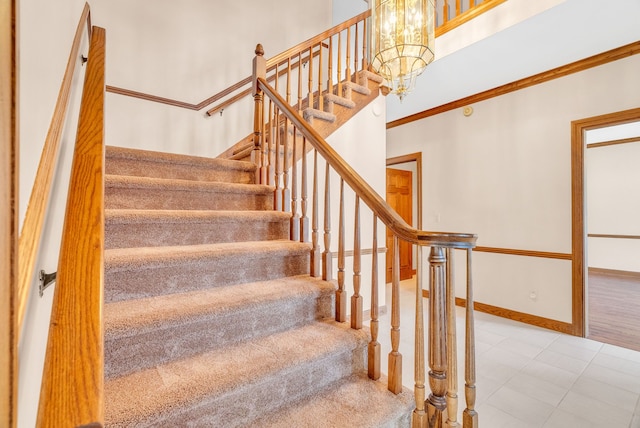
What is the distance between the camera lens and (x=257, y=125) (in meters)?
2.51

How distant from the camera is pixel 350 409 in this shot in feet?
3.88

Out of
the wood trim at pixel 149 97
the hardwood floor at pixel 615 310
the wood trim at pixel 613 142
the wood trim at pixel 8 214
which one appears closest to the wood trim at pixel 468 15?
the wood trim at pixel 149 97

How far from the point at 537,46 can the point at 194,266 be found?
337 cm

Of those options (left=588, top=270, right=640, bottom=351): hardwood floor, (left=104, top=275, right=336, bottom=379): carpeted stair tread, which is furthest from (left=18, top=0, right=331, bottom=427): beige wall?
(left=588, top=270, right=640, bottom=351): hardwood floor

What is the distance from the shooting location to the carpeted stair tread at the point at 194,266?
1.29 meters

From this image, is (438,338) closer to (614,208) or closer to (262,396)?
(262,396)

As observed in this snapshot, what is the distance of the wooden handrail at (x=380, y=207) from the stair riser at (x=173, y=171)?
65 cm

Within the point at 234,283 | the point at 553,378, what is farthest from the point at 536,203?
the point at 234,283

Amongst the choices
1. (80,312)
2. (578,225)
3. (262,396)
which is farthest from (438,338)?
(578,225)

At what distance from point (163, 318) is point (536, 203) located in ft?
11.9

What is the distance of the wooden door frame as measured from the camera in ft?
9.58

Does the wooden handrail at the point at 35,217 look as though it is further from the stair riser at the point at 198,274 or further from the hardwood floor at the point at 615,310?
the hardwood floor at the point at 615,310

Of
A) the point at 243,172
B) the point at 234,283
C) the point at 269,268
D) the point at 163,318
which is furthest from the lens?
the point at 243,172
